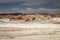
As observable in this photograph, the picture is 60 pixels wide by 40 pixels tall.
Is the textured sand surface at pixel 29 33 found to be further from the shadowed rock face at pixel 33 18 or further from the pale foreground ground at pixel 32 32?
the shadowed rock face at pixel 33 18

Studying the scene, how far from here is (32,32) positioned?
160 cm

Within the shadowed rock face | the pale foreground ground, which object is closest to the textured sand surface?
the pale foreground ground

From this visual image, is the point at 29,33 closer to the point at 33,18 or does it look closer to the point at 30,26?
the point at 30,26

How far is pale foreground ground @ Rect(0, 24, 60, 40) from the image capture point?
1.57m

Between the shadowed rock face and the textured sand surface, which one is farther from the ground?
the shadowed rock face

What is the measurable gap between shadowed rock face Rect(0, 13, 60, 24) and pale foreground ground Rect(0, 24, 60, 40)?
6 cm

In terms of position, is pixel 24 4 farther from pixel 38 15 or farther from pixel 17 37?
pixel 17 37

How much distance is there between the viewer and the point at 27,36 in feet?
5.21

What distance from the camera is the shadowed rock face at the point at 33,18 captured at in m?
1.58

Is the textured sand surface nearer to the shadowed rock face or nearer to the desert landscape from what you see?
the desert landscape

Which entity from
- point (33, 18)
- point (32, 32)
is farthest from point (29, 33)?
point (33, 18)

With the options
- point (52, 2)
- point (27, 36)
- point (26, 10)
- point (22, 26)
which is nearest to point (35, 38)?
point (27, 36)

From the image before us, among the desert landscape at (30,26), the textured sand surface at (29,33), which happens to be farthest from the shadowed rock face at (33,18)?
the textured sand surface at (29,33)

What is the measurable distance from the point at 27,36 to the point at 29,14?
268 millimetres
